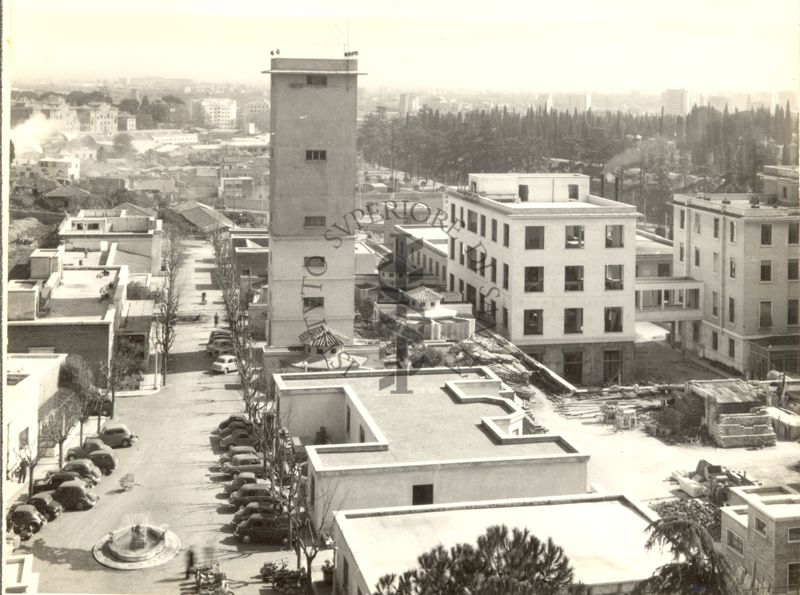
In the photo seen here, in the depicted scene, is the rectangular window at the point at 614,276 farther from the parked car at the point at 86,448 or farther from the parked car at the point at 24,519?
the parked car at the point at 24,519

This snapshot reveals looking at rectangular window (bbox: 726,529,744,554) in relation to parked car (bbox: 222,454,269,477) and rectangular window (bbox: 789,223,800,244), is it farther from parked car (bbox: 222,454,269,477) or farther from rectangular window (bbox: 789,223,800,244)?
rectangular window (bbox: 789,223,800,244)

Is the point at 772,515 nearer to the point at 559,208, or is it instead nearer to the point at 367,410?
the point at 367,410

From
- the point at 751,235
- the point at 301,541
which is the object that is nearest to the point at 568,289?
the point at 751,235

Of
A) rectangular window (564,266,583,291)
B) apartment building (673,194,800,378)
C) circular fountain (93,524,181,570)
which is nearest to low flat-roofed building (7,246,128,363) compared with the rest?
circular fountain (93,524,181,570)

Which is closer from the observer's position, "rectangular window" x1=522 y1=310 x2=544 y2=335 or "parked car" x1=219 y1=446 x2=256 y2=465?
"parked car" x1=219 y1=446 x2=256 y2=465

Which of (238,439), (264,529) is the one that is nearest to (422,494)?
(264,529)

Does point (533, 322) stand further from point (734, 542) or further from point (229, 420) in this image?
point (734, 542)
